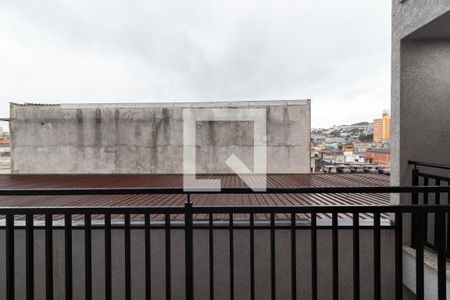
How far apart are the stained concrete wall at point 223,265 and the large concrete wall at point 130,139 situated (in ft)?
15.0

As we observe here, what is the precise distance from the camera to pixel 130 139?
696cm

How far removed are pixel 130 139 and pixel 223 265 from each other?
5.79 meters

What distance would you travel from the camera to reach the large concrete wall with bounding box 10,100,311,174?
270 inches

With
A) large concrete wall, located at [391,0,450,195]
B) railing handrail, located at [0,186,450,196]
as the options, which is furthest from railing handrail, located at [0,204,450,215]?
large concrete wall, located at [391,0,450,195]

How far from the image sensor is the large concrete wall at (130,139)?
6.86 m

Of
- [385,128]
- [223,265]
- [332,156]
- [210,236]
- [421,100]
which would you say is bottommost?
[223,265]

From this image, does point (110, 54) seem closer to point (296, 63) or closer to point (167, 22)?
point (167, 22)

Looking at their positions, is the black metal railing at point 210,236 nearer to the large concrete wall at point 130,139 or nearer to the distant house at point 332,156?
the large concrete wall at point 130,139

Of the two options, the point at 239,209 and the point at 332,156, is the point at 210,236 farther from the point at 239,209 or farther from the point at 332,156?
the point at 332,156

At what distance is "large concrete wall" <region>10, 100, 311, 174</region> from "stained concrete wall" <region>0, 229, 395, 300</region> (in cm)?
457
